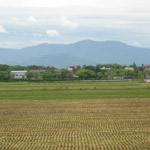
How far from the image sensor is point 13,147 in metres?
16.6

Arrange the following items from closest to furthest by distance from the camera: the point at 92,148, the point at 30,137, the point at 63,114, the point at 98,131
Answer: the point at 92,148, the point at 30,137, the point at 98,131, the point at 63,114

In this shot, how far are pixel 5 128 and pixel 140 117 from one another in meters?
9.90

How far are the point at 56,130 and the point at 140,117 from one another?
7.81 m

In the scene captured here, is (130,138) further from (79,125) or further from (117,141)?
(79,125)

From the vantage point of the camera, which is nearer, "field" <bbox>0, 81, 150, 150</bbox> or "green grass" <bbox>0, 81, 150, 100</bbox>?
"field" <bbox>0, 81, 150, 150</bbox>

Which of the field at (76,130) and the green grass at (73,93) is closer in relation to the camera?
the field at (76,130)

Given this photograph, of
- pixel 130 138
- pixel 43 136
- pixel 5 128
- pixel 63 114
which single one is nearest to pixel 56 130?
pixel 43 136

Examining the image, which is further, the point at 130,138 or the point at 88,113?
the point at 88,113

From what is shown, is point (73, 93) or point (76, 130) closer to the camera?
point (76, 130)

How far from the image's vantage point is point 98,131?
67.5ft

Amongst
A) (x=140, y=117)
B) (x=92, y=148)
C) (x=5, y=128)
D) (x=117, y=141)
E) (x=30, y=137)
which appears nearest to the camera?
(x=92, y=148)

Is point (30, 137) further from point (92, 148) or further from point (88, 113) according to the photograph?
point (88, 113)

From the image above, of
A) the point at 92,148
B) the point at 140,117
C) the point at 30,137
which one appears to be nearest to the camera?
the point at 92,148

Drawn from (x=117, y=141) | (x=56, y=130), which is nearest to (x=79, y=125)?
(x=56, y=130)
